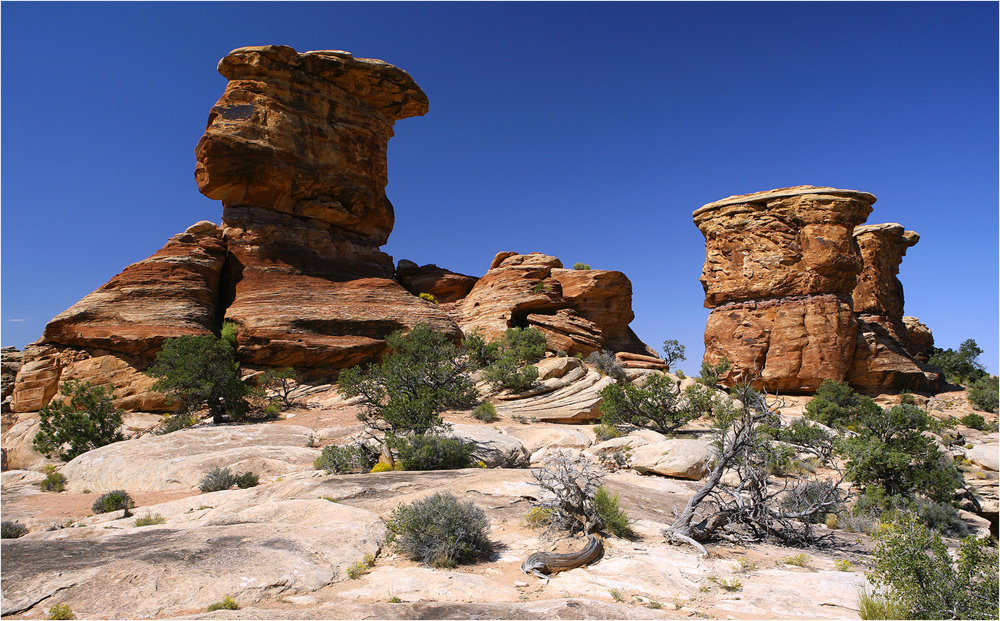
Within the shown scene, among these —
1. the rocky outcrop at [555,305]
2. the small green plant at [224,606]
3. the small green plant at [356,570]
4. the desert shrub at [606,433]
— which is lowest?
the small green plant at [356,570]

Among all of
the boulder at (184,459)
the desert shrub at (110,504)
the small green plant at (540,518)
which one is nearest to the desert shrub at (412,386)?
the boulder at (184,459)

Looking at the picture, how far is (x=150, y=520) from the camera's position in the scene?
33.0ft

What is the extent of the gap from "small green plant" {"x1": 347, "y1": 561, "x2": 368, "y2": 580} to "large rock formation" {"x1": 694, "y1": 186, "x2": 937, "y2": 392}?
1029 inches

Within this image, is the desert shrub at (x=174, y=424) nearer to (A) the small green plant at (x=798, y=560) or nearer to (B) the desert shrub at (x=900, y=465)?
(A) the small green plant at (x=798, y=560)

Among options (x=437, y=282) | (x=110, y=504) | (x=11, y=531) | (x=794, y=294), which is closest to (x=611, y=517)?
(x=11, y=531)

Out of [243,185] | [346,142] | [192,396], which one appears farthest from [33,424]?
[346,142]

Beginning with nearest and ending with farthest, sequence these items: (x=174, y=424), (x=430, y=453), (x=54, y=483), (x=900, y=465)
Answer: (x=430, y=453), (x=900, y=465), (x=54, y=483), (x=174, y=424)

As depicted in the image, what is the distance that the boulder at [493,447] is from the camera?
15344mm

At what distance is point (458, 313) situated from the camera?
35.3 metres

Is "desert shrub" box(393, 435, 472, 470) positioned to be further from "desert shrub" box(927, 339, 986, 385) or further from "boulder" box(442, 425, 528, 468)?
"desert shrub" box(927, 339, 986, 385)

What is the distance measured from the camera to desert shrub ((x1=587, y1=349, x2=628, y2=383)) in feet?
86.1

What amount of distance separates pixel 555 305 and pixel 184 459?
22457 mm

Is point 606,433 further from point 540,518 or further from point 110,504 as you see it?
point 110,504

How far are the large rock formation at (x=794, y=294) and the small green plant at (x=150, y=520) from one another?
27.4 meters
